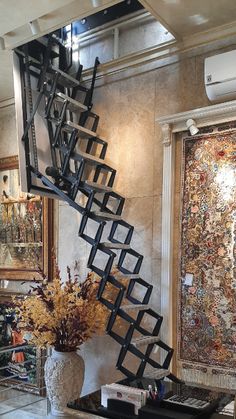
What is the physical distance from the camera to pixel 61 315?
3387 millimetres

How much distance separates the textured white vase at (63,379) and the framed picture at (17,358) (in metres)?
0.69

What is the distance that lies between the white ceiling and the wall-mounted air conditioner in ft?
0.84

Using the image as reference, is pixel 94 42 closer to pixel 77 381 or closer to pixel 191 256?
pixel 191 256

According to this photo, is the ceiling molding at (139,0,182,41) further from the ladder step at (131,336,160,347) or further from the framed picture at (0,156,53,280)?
the ladder step at (131,336,160,347)

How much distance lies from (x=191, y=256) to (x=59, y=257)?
1.45 m

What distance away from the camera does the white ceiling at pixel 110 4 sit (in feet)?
10.1

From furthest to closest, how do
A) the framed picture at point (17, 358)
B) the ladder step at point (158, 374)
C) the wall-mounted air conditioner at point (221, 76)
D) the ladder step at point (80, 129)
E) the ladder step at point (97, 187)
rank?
the framed picture at point (17, 358) < the ladder step at point (80, 129) < the ladder step at point (97, 187) < the wall-mounted air conditioner at point (221, 76) < the ladder step at point (158, 374)

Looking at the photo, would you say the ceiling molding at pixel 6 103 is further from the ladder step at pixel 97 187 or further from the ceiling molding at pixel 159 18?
the ceiling molding at pixel 159 18

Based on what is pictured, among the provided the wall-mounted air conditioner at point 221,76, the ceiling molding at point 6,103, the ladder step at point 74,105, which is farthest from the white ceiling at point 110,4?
the ceiling molding at point 6,103

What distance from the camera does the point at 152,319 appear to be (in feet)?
11.7

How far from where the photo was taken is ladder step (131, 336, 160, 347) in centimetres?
312

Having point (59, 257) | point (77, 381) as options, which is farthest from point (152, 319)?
point (59, 257)

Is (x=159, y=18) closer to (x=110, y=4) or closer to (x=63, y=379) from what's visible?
(x=110, y=4)

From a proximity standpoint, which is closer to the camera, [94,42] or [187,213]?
[187,213]
